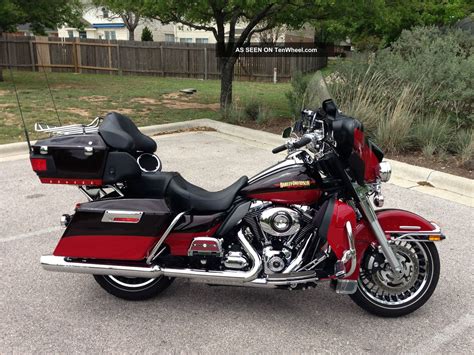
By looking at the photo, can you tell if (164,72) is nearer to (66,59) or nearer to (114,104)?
(66,59)

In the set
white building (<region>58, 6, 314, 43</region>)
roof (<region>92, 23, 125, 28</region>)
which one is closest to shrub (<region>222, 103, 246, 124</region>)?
white building (<region>58, 6, 314, 43</region>)

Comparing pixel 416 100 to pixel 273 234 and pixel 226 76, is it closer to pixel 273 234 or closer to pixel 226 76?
pixel 226 76

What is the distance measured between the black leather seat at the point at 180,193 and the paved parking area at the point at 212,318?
0.80 m

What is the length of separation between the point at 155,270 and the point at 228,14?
29.5 feet

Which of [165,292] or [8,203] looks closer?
[165,292]

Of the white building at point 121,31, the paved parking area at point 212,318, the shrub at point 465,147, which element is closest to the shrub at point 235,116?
the shrub at point 465,147

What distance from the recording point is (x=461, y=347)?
2.88m

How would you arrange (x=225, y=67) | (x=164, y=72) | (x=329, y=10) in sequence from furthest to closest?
(x=164, y=72)
(x=225, y=67)
(x=329, y=10)

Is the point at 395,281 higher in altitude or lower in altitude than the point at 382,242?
lower

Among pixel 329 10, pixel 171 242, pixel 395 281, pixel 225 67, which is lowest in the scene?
pixel 395 281

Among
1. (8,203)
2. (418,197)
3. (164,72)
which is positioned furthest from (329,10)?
(164,72)

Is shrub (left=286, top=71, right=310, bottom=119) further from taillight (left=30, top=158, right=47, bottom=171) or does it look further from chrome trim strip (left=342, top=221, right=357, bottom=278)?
taillight (left=30, top=158, right=47, bottom=171)

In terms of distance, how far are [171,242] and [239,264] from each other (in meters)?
0.50

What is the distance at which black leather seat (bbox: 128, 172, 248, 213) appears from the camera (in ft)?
10.0
